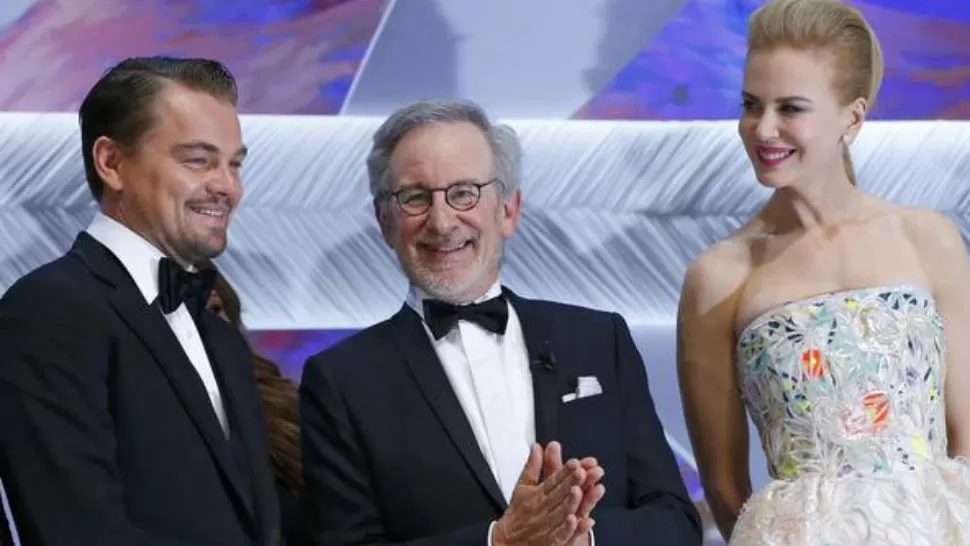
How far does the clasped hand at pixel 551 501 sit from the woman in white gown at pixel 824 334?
1.77ft

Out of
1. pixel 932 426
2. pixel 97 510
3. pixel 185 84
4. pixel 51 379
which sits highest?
pixel 185 84

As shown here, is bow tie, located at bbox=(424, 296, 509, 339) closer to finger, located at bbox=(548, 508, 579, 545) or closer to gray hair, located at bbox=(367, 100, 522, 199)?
gray hair, located at bbox=(367, 100, 522, 199)

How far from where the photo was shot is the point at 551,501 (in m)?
2.90

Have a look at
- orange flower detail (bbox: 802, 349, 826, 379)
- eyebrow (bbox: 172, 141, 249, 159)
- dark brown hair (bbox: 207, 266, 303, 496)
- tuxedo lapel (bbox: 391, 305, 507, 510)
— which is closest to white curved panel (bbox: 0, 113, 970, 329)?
dark brown hair (bbox: 207, 266, 303, 496)

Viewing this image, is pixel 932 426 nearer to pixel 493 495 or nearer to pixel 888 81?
pixel 493 495

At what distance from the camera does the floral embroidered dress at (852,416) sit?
3309 millimetres

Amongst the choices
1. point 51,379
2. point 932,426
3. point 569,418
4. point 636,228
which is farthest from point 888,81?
point 51,379

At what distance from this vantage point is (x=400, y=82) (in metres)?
4.51

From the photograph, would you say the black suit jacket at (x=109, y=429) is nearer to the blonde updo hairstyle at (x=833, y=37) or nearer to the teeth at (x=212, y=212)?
the teeth at (x=212, y=212)

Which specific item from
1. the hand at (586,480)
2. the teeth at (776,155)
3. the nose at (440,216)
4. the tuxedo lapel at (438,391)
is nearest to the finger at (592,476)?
the hand at (586,480)

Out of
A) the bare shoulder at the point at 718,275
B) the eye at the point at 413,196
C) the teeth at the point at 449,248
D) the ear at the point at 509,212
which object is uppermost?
the eye at the point at 413,196

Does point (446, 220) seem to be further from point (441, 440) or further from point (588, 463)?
point (588, 463)

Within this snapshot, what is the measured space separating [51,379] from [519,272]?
1.90m

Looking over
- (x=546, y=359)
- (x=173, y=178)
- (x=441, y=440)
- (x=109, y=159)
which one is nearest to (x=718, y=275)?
(x=546, y=359)
